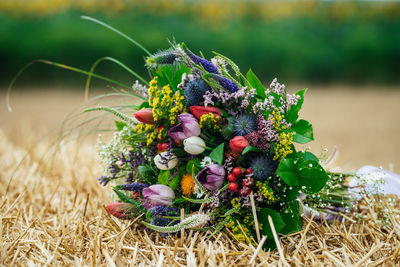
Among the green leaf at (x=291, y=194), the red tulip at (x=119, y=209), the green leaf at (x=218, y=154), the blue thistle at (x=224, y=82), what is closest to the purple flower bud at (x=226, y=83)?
the blue thistle at (x=224, y=82)

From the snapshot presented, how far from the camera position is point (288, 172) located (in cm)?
66

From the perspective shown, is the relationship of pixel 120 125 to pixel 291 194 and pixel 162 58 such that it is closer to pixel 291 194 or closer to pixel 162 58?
pixel 162 58

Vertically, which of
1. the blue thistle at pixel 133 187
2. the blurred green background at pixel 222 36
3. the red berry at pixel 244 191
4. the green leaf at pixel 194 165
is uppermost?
the blurred green background at pixel 222 36

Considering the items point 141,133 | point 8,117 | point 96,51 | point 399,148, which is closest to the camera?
point 141,133

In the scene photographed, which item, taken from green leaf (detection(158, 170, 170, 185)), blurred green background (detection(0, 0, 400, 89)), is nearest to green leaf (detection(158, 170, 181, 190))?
green leaf (detection(158, 170, 170, 185))

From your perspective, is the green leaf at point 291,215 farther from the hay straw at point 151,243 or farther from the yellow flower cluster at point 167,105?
the yellow flower cluster at point 167,105

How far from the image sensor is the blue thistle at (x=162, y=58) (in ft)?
2.26

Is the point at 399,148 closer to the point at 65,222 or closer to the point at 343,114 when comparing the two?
the point at 343,114

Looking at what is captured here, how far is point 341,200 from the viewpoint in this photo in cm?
88


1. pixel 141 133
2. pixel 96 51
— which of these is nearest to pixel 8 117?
pixel 96 51

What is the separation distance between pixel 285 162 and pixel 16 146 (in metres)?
1.38

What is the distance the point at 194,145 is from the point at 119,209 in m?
0.22

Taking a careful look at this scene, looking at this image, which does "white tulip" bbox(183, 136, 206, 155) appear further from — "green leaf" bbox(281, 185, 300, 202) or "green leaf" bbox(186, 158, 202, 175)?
"green leaf" bbox(281, 185, 300, 202)

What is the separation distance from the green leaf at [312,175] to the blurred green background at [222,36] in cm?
284
